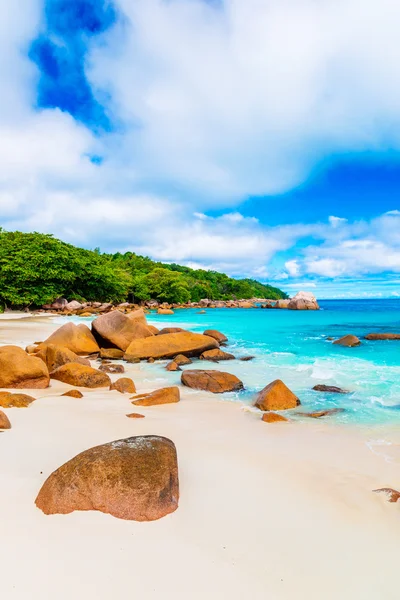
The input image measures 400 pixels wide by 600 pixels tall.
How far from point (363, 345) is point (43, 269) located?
95.7 ft

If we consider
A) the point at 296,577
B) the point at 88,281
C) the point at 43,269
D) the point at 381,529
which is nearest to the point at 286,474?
the point at 381,529

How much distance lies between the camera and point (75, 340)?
12.7 m

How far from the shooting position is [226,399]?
7.28 metres

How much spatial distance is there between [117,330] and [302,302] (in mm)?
47878

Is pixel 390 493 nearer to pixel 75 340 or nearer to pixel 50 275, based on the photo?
pixel 75 340

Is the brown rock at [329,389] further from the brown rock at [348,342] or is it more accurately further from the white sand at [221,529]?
the brown rock at [348,342]

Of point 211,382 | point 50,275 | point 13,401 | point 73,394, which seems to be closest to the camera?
point 13,401

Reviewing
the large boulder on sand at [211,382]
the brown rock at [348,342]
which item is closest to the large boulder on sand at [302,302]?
the brown rock at [348,342]

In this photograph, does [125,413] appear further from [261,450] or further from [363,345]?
[363,345]

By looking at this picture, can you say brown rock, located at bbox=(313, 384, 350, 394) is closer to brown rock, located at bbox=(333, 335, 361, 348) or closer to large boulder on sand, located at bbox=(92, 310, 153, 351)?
large boulder on sand, located at bbox=(92, 310, 153, 351)

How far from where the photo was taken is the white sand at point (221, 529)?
2.28 metres

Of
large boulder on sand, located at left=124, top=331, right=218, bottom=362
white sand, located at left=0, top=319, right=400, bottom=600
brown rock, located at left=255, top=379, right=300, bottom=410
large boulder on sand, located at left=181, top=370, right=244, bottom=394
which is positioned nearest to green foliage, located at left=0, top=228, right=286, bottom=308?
large boulder on sand, located at left=124, top=331, right=218, bottom=362

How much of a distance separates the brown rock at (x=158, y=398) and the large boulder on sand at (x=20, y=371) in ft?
6.71

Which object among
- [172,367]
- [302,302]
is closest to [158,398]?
[172,367]
